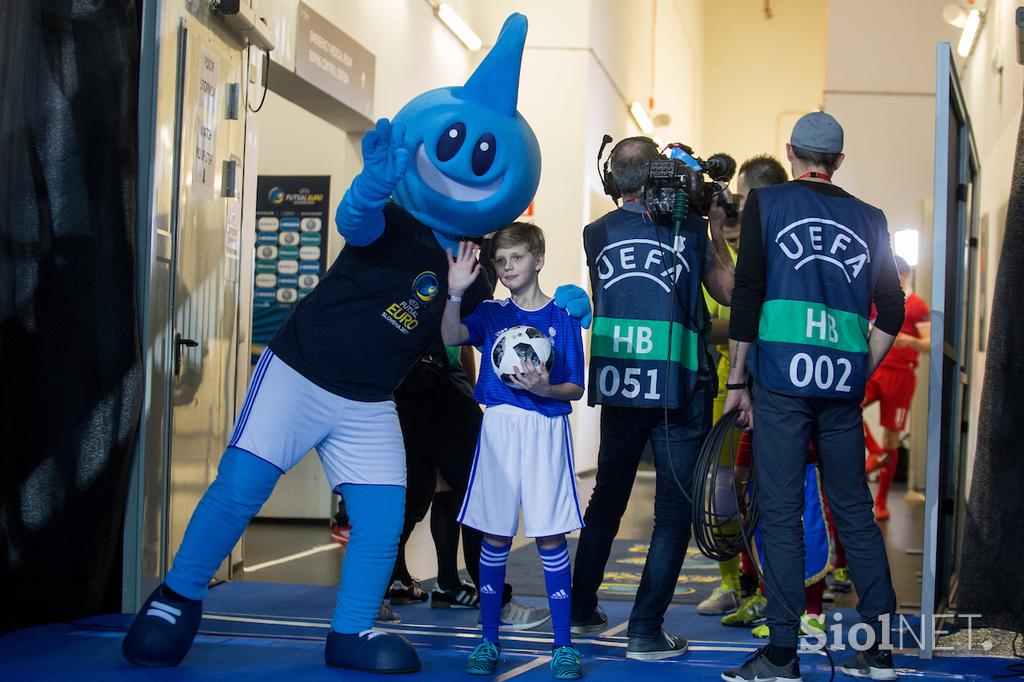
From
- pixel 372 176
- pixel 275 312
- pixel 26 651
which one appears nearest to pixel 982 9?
pixel 275 312

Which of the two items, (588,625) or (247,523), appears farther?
(588,625)

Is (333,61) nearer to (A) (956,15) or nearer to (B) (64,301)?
(B) (64,301)

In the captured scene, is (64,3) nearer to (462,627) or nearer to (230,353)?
(230,353)

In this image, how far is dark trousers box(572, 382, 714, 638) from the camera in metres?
3.50

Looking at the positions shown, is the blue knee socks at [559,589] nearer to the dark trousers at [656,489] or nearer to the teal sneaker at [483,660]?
the teal sneaker at [483,660]

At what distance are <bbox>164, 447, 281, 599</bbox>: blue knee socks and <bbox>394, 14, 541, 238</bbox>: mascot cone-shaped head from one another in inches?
34.1

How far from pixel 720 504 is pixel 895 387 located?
4.61 meters

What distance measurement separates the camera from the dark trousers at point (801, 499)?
10.3ft

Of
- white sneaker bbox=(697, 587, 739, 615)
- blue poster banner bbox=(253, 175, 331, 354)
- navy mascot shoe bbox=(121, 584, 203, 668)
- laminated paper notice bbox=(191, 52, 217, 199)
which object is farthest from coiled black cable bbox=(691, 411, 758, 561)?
blue poster banner bbox=(253, 175, 331, 354)

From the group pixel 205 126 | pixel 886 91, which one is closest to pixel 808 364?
pixel 205 126

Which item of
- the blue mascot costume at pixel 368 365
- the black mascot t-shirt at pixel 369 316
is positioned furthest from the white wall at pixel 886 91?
the black mascot t-shirt at pixel 369 316

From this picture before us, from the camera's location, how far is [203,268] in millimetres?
4480

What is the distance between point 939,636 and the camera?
11.9ft

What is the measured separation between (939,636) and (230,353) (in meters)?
3.00
